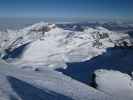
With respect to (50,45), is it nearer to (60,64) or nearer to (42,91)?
(60,64)

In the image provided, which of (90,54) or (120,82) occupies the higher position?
(120,82)

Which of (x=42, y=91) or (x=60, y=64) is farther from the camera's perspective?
(x=60, y=64)

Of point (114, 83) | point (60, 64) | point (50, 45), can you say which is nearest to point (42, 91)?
point (114, 83)

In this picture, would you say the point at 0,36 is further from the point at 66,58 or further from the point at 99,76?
the point at 99,76

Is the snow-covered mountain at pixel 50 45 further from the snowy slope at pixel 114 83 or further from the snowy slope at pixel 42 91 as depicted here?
the snowy slope at pixel 42 91

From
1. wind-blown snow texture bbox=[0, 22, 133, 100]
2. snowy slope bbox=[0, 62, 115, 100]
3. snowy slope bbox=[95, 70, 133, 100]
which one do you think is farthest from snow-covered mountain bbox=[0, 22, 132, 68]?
snowy slope bbox=[0, 62, 115, 100]

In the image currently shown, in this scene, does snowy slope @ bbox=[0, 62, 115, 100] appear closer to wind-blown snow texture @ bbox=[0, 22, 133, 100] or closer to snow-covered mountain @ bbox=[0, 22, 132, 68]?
wind-blown snow texture @ bbox=[0, 22, 133, 100]

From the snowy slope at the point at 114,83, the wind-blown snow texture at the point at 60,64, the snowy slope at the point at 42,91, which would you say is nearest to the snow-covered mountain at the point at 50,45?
the wind-blown snow texture at the point at 60,64

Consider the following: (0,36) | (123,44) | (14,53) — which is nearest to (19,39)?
(0,36)
